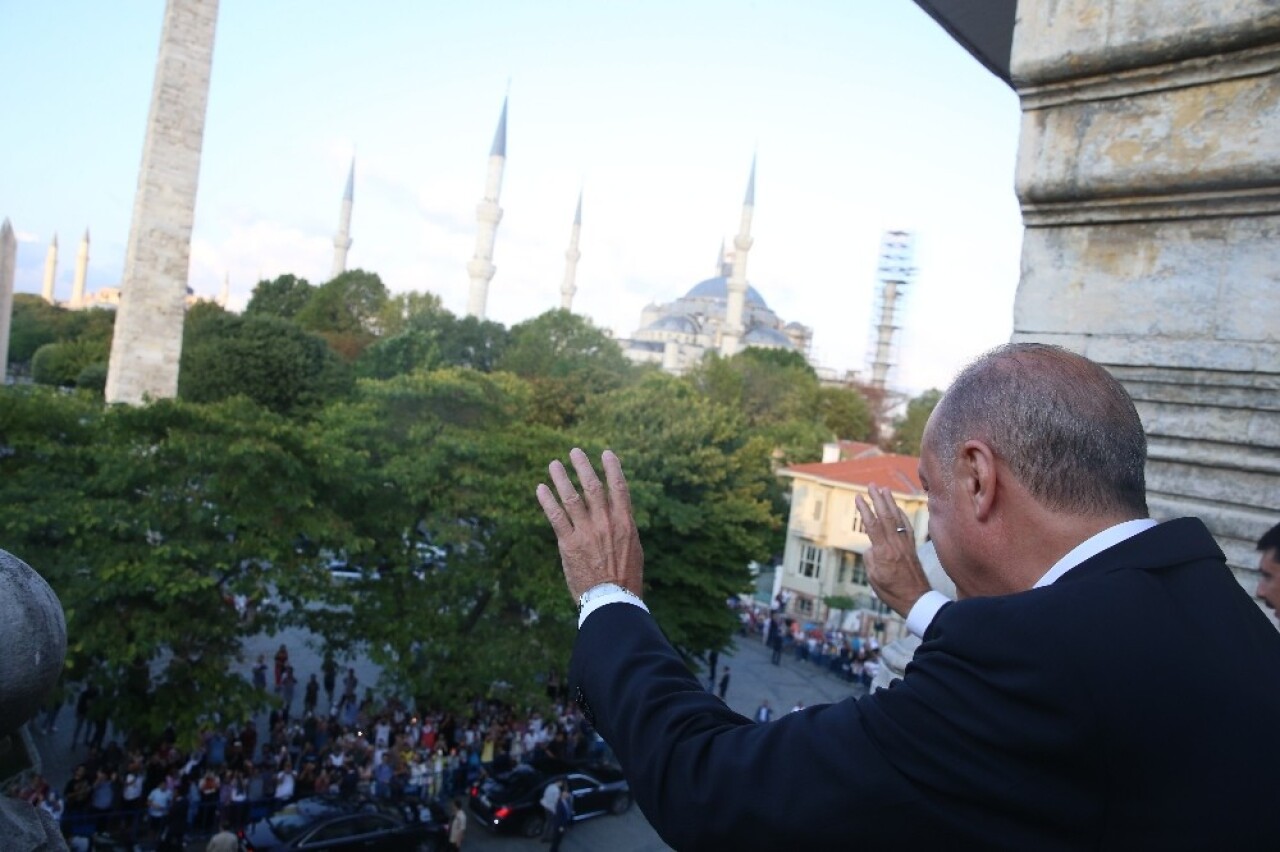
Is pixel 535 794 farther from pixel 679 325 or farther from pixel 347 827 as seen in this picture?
pixel 679 325

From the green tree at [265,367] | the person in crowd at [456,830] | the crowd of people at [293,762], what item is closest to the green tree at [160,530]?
the crowd of people at [293,762]

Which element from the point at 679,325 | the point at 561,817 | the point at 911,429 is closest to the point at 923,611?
the point at 561,817

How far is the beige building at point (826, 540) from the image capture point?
109 ft

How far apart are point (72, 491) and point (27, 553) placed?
1083 mm

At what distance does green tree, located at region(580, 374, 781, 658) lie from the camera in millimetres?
19938

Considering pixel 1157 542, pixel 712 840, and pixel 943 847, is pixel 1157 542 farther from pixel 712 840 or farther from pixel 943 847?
pixel 712 840

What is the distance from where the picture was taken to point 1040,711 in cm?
117

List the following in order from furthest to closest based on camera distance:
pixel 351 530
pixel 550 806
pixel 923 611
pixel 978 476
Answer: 1. pixel 351 530
2. pixel 550 806
3. pixel 923 611
4. pixel 978 476

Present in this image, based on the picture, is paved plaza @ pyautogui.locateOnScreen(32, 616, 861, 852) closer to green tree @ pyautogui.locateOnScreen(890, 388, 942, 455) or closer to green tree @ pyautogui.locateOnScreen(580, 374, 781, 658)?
green tree @ pyautogui.locateOnScreen(580, 374, 781, 658)

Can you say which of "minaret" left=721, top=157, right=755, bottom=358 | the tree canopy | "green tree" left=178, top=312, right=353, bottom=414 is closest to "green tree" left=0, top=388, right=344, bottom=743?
the tree canopy

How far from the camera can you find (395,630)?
574 inches

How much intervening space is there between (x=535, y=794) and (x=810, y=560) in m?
22.9

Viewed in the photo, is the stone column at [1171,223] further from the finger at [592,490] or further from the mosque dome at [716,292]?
the mosque dome at [716,292]

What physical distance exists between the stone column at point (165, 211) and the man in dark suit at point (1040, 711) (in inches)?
1103
